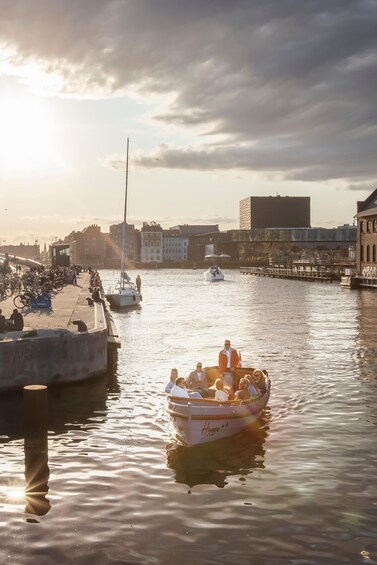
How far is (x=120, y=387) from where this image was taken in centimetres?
2753

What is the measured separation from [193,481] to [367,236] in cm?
9373

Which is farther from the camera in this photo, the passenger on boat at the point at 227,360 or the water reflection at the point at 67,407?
the passenger on boat at the point at 227,360

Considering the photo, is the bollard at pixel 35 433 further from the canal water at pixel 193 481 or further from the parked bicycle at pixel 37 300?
the parked bicycle at pixel 37 300

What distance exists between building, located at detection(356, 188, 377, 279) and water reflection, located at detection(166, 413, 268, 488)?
85.4 metres

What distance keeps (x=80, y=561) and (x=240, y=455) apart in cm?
723

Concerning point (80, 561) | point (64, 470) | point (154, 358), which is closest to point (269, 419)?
point (64, 470)

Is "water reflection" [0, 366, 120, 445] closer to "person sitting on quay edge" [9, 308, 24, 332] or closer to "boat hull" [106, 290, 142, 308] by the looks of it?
"person sitting on quay edge" [9, 308, 24, 332]

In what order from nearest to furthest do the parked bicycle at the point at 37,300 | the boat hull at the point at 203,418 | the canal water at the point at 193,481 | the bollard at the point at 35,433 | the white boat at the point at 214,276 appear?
the canal water at the point at 193,481 < the bollard at the point at 35,433 < the boat hull at the point at 203,418 < the parked bicycle at the point at 37,300 < the white boat at the point at 214,276

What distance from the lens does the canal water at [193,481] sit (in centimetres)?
1250

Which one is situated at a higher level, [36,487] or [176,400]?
[176,400]

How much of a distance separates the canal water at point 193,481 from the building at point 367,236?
73.7 m

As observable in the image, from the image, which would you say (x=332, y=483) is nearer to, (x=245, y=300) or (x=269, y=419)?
(x=269, y=419)

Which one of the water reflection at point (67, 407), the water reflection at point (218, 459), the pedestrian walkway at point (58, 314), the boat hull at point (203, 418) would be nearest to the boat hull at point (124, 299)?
the pedestrian walkway at point (58, 314)

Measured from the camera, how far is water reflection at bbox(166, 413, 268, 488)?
54.6ft
